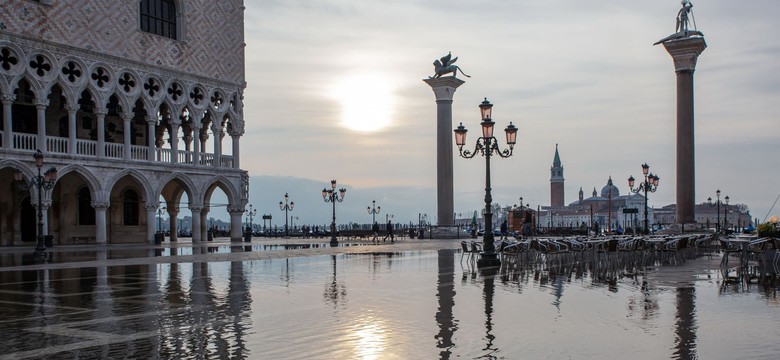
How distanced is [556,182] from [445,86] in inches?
6072

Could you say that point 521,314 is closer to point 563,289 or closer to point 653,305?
point 653,305

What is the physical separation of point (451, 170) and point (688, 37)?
52.0ft

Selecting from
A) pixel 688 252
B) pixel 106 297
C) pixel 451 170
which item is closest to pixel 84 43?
pixel 451 170

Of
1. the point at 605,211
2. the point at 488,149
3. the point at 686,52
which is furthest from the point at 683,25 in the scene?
the point at 605,211

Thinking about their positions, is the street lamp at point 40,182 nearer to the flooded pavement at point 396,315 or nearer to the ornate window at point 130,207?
the flooded pavement at point 396,315

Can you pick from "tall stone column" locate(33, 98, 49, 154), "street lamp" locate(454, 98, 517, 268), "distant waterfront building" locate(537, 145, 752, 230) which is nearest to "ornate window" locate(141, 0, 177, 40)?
"tall stone column" locate(33, 98, 49, 154)

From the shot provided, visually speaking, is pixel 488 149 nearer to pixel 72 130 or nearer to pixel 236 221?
pixel 72 130

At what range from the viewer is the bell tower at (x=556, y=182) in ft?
624

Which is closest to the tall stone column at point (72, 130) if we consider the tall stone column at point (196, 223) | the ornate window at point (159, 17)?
the ornate window at point (159, 17)

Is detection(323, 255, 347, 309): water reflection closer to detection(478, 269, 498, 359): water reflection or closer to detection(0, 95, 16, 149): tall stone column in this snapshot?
detection(478, 269, 498, 359): water reflection

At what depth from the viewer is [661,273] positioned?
15.4 metres

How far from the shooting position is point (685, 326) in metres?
8.11

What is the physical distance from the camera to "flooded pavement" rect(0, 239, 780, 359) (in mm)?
7004

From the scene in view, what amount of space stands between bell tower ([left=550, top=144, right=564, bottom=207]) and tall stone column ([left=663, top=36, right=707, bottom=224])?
15982cm
